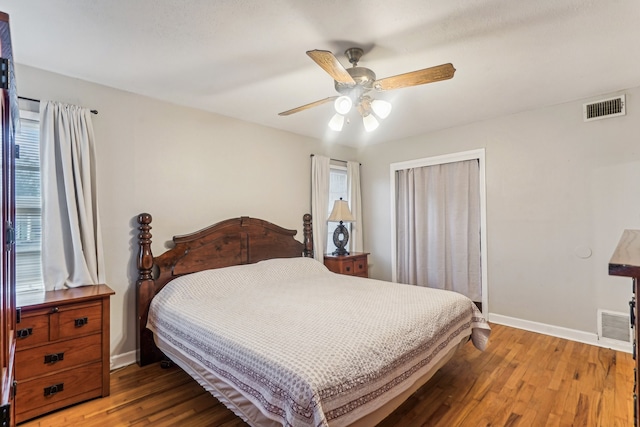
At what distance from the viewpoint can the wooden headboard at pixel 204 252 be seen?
8.69 feet

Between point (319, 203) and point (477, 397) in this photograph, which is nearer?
point (477, 397)

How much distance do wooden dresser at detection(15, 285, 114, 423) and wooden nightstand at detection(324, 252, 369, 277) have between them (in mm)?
2510

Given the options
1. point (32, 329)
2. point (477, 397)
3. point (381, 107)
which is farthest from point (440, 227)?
point (32, 329)

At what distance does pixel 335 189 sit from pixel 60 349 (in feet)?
11.7

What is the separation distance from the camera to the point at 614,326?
9.45ft

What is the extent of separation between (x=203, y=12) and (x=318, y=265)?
104 inches

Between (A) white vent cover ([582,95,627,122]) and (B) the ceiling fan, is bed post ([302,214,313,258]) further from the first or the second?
(A) white vent cover ([582,95,627,122])

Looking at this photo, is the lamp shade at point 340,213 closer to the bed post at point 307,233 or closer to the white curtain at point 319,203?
the white curtain at point 319,203

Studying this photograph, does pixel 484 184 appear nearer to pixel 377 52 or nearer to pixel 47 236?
pixel 377 52

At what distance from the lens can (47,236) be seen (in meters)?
2.26

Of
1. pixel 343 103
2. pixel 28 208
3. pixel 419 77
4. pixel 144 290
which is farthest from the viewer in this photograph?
pixel 144 290

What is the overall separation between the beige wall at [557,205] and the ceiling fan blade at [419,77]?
2223 millimetres

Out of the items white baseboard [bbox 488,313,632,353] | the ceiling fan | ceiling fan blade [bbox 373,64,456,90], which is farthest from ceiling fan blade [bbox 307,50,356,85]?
white baseboard [bbox 488,313,632,353]

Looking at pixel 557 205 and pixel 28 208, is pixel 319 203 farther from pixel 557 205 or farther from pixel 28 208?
pixel 28 208
